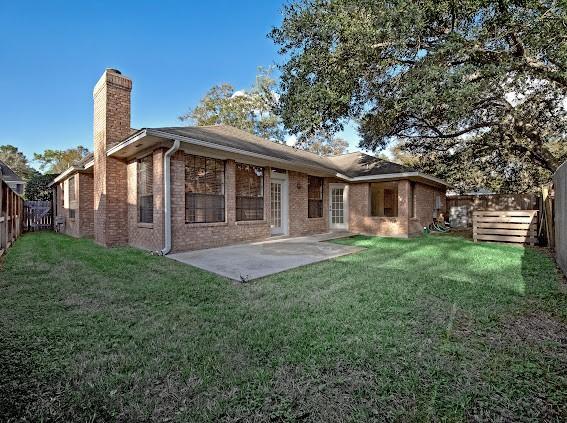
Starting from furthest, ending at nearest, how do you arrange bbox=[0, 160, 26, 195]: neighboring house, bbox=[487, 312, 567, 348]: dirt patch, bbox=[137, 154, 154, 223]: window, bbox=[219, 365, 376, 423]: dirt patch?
bbox=[0, 160, 26, 195]: neighboring house → bbox=[137, 154, 154, 223]: window → bbox=[487, 312, 567, 348]: dirt patch → bbox=[219, 365, 376, 423]: dirt patch

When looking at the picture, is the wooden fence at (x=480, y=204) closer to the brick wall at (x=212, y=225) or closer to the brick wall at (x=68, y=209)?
the brick wall at (x=212, y=225)

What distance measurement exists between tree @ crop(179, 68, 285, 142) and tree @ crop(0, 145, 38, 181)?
23112 mm

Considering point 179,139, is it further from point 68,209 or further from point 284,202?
point 68,209

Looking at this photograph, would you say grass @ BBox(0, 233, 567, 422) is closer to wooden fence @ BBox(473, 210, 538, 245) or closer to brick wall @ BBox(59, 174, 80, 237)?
wooden fence @ BBox(473, 210, 538, 245)

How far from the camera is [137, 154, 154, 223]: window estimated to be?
8.32 meters

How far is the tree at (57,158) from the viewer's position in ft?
111

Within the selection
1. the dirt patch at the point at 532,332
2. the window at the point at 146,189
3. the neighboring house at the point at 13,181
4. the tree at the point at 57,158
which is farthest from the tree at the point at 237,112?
the dirt patch at the point at 532,332

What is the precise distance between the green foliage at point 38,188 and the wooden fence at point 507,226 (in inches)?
969

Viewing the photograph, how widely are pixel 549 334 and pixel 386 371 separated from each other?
6.77 ft

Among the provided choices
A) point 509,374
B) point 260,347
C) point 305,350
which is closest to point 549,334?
point 509,374

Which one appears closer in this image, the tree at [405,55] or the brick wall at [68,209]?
the tree at [405,55]

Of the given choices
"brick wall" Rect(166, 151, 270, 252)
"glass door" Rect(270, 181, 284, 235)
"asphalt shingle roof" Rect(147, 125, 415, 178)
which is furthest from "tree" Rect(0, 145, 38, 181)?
"brick wall" Rect(166, 151, 270, 252)

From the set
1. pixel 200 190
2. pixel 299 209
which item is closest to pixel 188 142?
pixel 200 190

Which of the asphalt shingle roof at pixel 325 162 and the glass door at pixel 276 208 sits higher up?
the asphalt shingle roof at pixel 325 162
